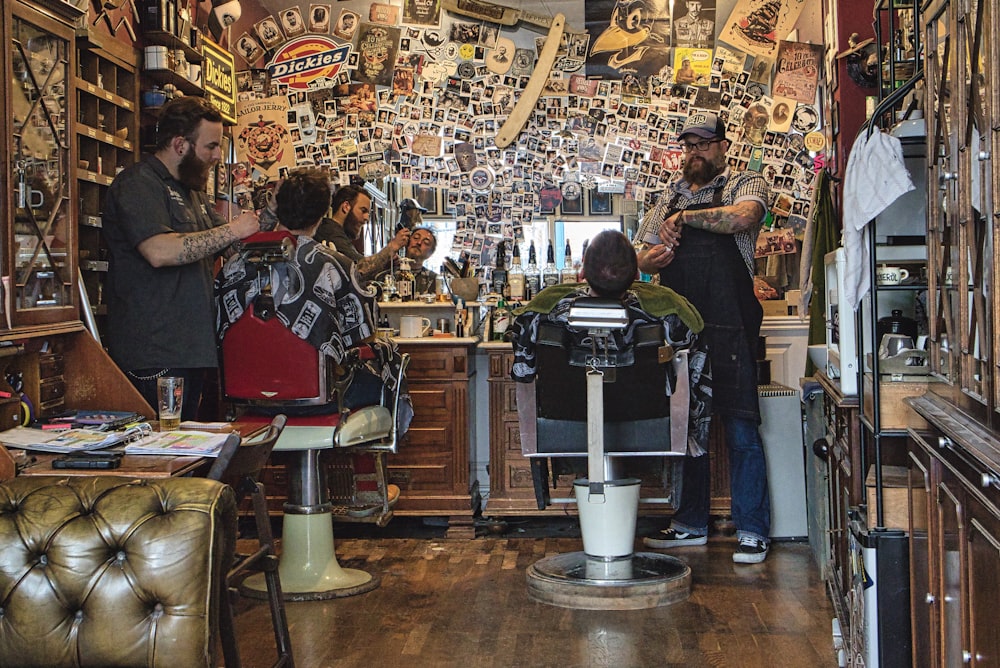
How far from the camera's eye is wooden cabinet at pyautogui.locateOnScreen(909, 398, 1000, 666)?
1.81 meters

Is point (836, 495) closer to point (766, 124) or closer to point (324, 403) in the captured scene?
point (324, 403)

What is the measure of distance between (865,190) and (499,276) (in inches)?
116

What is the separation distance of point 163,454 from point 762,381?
306 cm

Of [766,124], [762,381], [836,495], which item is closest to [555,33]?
[766,124]

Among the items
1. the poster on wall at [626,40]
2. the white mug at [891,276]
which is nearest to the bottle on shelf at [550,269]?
the poster on wall at [626,40]

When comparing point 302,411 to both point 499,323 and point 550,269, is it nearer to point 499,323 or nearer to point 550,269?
point 499,323

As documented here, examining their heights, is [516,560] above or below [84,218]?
below

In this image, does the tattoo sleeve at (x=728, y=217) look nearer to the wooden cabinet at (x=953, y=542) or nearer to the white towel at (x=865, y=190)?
the white towel at (x=865, y=190)

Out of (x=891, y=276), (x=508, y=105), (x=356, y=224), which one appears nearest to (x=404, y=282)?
(x=356, y=224)

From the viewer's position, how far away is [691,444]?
4078mm

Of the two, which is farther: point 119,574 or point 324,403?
point 324,403

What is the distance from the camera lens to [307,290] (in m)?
3.94

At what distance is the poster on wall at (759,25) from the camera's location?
5.54 m

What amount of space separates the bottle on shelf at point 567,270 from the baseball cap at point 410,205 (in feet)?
2.54
